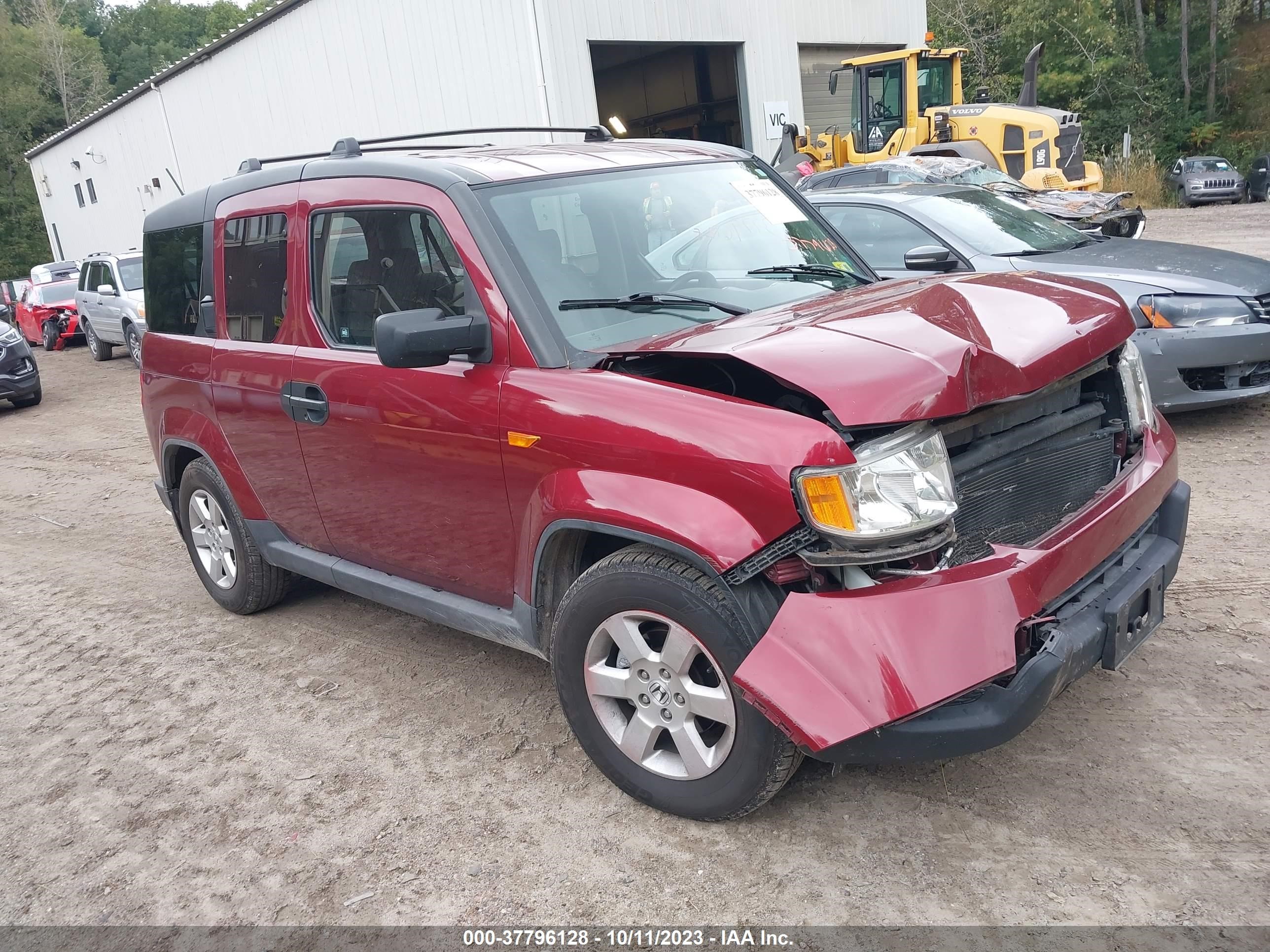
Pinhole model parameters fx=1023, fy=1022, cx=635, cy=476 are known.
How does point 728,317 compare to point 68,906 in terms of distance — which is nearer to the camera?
point 68,906

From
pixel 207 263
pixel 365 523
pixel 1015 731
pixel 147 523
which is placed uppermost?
pixel 207 263

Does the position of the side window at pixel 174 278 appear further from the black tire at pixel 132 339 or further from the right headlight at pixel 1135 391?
the black tire at pixel 132 339

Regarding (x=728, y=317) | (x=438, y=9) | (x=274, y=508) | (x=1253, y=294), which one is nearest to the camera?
(x=728, y=317)

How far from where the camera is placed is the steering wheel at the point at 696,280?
3.55m

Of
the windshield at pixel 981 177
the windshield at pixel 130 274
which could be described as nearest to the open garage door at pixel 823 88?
the windshield at pixel 981 177

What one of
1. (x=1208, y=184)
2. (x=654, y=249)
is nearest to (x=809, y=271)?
(x=654, y=249)

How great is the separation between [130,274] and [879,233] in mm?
13826

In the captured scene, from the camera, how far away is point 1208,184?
963 inches

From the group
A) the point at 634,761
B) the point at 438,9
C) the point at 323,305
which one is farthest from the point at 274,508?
the point at 438,9

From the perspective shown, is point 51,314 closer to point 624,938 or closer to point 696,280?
point 696,280

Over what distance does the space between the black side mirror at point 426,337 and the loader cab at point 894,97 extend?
15.8 m

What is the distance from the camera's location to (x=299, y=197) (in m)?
4.05

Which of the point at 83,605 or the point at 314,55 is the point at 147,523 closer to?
the point at 83,605

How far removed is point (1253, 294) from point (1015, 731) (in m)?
4.81
